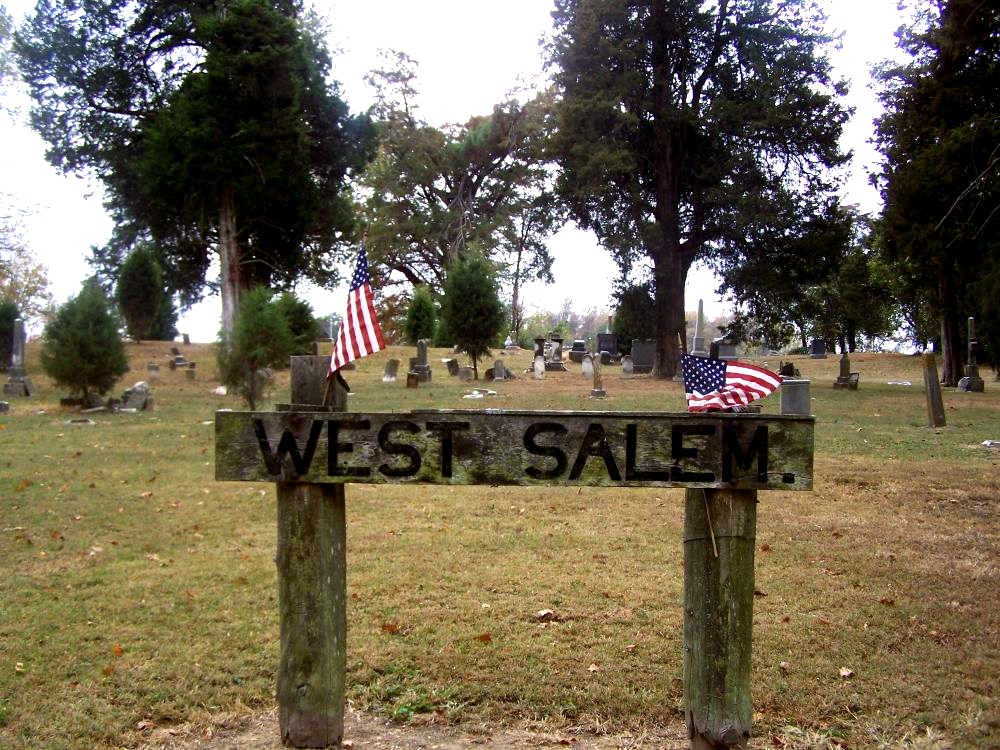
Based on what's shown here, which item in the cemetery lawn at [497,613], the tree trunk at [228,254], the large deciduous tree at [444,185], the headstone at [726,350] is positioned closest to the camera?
the cemetery lawn at [497,613]

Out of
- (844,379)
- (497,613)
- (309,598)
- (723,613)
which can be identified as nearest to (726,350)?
(844,379)

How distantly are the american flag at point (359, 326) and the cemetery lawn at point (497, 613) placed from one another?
1769 millimetres

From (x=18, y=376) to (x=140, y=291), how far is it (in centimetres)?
1158

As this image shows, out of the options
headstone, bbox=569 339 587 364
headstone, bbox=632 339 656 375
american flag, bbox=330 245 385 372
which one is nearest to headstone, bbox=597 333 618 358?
headstone, bbox=569 339 587 364

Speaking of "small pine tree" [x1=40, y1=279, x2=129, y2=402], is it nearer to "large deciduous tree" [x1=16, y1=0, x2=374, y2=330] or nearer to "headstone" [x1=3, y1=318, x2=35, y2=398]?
"headstone" [x1=3, y1=318, x2=35, y2=398]

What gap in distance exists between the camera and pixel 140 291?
33.7 metres

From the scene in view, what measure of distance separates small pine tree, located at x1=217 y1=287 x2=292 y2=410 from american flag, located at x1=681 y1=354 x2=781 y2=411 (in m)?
14.4

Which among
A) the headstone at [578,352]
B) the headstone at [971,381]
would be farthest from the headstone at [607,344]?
the headstone at [971,381]

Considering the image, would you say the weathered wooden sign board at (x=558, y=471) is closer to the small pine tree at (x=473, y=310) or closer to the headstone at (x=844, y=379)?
the small pine tree at (x=473, y=310)

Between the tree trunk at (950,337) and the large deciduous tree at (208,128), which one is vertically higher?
the large deciduous tree at (208,128)

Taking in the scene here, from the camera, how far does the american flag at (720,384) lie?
388 cm

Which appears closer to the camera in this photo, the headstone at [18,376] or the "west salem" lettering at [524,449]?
the "west salem" lettering at [524,449]

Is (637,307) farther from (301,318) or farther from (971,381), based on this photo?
(301,318)

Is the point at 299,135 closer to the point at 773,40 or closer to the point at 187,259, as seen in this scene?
the point at 187,259
